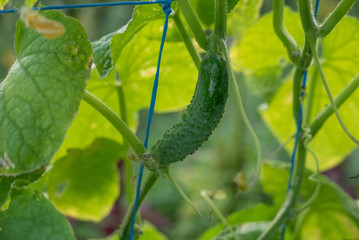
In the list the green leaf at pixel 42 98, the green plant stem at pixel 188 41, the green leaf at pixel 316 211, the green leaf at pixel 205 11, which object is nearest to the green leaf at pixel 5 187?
the green leaf at pixel 42 98

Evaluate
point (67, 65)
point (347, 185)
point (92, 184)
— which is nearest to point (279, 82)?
point (92, 184)

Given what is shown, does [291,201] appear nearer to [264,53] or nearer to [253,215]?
[253,215]

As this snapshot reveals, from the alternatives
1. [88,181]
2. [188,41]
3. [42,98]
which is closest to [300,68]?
[188,41]

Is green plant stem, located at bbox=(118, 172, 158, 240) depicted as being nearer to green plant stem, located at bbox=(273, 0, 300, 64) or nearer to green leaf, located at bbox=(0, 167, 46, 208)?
green leaf, located at bbox=(0, 167, 46, 208)

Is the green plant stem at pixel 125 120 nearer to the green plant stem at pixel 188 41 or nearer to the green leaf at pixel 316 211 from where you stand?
the green plant stem at pixel 188 41

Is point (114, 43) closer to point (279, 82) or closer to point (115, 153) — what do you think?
point (115, 153)

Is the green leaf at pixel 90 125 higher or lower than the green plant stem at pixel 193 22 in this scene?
lower
